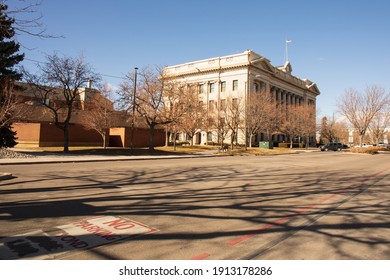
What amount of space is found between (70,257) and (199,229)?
2.31 m

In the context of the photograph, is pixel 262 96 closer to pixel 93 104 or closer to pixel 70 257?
pixel 93 104

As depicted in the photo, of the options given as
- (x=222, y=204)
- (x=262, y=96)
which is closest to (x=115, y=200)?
(x=222, y=204)

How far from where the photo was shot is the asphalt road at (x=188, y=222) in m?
4.33

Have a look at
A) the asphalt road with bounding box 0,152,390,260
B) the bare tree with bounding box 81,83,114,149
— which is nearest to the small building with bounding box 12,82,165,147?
the bare tree with bounding box 81,83,114,149

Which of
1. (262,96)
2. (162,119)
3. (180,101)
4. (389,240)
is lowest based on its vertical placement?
(389,240)

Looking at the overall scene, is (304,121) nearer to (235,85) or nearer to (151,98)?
(235,85)

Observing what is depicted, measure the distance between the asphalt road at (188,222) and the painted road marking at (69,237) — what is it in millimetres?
15

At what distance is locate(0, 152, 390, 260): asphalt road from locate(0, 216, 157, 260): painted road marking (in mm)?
15

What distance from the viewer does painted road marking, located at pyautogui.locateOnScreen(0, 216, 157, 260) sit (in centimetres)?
413

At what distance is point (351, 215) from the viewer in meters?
6.70

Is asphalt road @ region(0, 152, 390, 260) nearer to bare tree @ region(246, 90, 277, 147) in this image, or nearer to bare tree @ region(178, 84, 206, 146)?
bare tree @ region(178, 84, 206, 146)

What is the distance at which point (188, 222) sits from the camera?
5.80m

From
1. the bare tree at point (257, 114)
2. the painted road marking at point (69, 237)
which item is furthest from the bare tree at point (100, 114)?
the painted road marking at point (69, 237)

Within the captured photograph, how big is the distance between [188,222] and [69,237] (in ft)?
7.33
